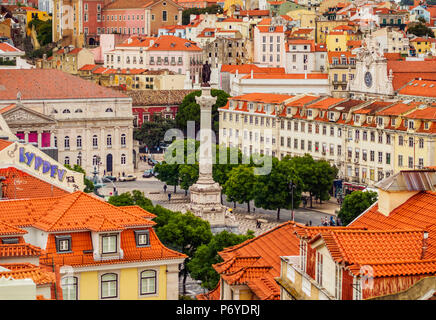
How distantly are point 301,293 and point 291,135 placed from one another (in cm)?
9168

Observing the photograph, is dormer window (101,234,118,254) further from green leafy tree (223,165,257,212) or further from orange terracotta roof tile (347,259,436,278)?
green leafy tree (223,165,257,212)

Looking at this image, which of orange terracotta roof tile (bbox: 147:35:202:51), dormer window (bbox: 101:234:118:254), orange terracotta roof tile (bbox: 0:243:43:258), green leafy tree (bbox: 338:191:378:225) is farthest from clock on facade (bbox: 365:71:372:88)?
orange terracotta roof tile (bbox: 0:243:43:258)

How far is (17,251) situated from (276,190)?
198 feet

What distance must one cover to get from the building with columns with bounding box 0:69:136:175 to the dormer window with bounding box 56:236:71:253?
282 feet

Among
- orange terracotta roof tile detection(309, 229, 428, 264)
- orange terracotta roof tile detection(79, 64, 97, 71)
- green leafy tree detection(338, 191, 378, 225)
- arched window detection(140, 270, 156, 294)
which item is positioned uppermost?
orange terracotta roof tile detection(309, 229, 428, 264)

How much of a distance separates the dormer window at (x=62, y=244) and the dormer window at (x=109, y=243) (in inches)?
39.7

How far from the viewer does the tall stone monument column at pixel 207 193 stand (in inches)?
3282

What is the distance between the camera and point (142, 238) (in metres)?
37.0

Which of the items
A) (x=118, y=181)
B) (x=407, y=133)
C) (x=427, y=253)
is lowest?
(x=118, y=181)

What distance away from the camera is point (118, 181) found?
12025cm

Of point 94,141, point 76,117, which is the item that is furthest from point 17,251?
point 94,141

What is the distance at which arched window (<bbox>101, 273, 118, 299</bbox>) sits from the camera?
35753 millimetres
